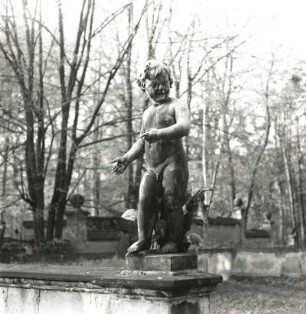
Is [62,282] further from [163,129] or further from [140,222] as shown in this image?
[163,129]

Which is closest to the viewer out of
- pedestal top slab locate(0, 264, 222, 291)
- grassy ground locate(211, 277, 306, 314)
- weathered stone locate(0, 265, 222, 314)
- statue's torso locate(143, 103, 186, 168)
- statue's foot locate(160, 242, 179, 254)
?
pedestal top slab locate(0, 264, 222, 291)

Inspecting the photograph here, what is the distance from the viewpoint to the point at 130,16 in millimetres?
15797

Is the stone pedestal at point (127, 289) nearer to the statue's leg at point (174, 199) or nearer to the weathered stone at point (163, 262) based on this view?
the weathered stone at point (163, 262)

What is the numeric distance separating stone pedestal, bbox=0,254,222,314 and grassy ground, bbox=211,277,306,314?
513 cm

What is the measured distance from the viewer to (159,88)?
187 inches

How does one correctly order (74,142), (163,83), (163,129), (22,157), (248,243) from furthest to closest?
1. (248,243)
2. (22,157)
3. (74,142)
4. (163,83)
5. (163,129)

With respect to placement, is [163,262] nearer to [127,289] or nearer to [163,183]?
[127,289]

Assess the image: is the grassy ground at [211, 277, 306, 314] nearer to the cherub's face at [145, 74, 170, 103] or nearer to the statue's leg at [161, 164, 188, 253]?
the statue's leg at [161, 164, 188, 253]

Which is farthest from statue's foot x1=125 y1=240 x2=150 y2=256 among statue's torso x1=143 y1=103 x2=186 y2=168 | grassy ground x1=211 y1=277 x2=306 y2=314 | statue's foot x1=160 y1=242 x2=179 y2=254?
grassy ground x1=211 y1=277 x2=306 y2=314

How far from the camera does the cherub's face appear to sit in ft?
15.5

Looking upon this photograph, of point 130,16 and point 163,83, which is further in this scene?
point 130,16

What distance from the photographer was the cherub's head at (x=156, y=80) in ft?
15.4

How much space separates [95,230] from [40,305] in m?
12.1

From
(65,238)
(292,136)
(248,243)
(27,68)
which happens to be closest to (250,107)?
(292,136)
